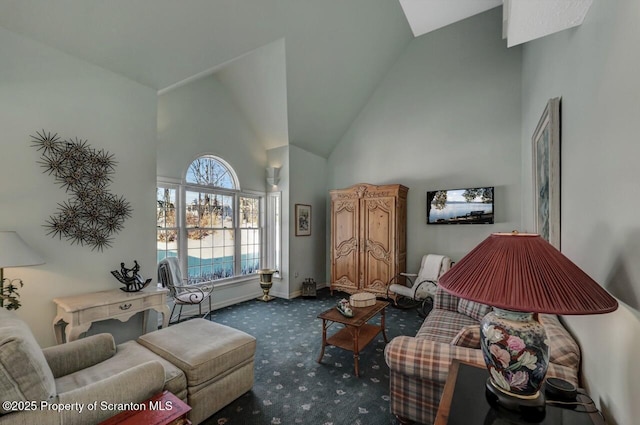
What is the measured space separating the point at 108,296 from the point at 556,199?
3740mm

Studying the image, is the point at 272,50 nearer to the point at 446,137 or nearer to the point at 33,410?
the point at 446,137

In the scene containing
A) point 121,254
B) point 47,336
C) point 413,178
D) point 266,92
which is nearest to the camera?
point 47,336

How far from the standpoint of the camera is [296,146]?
5.38 m

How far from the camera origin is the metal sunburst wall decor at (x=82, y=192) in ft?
8.14

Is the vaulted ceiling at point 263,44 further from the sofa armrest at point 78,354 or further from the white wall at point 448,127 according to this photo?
the sofa armrest at point 78,354

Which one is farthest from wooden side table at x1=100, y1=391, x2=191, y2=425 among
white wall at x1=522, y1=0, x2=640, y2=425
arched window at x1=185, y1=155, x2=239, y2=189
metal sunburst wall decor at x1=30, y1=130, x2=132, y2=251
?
arched window at x1=185, y1=155, x2=239, y2=189

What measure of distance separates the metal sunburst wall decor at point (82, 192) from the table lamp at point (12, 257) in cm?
41

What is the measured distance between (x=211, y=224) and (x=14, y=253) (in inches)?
104

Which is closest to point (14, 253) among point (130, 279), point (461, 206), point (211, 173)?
point (130, 279)

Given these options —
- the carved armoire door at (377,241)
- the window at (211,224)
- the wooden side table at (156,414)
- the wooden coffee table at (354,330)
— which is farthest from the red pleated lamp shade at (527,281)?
the window at (211,224)

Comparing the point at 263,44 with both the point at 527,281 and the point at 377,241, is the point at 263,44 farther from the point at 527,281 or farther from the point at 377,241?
the point at 527,281

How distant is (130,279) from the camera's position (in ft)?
9.24

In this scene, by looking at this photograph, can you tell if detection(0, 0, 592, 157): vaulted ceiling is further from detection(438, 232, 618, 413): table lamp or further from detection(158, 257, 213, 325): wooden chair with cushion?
detection(158, 257, 213, 325): wooden chair with cushion

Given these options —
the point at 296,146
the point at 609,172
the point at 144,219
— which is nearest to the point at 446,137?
the point at 296,146
